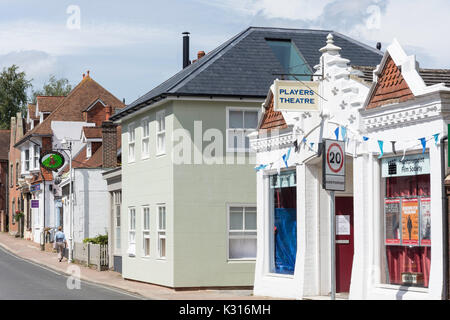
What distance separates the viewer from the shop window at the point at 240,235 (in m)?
27.5

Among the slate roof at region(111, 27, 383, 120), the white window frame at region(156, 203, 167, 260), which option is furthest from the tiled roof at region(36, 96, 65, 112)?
the white window frame at region(156, 203, 167, 260)

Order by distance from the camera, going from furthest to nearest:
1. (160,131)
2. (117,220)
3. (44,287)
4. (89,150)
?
(89,150), (117,220), (160,131), (44,287)

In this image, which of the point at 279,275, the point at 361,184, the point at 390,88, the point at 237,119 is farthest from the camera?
the point at 237,119

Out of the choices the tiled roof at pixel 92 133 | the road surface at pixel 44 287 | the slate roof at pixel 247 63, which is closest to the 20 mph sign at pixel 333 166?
the road surface at pixel 44 287

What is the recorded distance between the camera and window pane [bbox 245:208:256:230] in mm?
27625

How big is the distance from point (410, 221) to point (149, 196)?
14.1 metres

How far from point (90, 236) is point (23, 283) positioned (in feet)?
45.4

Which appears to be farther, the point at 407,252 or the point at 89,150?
the point at 89,150

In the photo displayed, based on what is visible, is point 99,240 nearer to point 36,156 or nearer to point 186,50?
point 186,50

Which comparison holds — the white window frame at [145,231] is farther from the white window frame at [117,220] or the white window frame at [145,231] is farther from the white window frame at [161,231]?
the white window frame at [117,220]

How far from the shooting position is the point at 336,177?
13781 millimetres

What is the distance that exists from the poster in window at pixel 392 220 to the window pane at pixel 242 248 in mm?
10160

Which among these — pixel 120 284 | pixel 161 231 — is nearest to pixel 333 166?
pixel 161 231

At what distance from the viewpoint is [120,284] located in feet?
93.7
